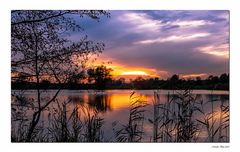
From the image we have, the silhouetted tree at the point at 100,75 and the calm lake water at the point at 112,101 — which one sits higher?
the silhouetted tree at the point at 100,75

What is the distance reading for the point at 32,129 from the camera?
5.61 metres

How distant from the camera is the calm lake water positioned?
557cm

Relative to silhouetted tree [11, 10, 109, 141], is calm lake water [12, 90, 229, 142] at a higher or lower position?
lower

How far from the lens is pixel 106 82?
562 cm

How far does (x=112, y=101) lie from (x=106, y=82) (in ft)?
0.65

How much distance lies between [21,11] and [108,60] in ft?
2.93

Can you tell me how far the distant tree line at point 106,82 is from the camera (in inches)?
220

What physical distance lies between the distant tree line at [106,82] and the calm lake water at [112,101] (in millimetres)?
47

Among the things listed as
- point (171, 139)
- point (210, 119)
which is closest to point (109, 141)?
point (171, 139)

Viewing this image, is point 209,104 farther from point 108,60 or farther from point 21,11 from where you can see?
point 21,11

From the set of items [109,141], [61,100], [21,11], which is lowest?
[109,141]

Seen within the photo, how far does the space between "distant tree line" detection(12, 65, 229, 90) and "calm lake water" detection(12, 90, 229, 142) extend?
0.15ft

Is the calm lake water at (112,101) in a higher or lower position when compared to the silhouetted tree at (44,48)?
lower

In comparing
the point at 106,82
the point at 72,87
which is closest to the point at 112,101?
the point at 106,82
